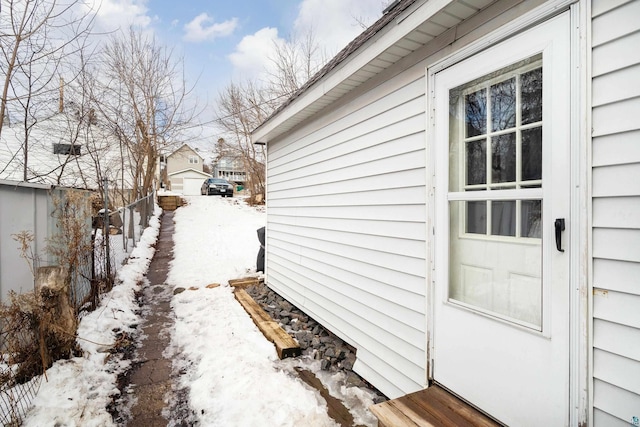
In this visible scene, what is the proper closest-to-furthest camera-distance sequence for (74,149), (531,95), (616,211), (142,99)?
1. (616,211)
2. (531,95)
3. (74,149)
4. (142,99)

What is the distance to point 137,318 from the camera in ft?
13.9

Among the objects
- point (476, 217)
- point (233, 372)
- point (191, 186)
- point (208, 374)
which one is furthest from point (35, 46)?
point (191, 186)

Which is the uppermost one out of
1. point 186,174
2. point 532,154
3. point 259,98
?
point 259,98

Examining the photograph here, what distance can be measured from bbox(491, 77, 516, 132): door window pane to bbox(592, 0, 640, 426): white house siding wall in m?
0.37

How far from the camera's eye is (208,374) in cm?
283

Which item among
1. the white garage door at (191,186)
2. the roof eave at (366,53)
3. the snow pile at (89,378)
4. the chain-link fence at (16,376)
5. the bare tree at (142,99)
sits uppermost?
the bare tree at (142,99)

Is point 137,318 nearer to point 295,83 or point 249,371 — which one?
point 249,371

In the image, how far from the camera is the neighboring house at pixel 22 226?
2.83 meters

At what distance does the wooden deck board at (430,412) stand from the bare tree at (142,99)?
10392mm

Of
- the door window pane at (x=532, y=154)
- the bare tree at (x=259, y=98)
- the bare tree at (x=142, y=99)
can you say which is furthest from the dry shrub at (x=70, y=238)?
the bare tree at (x=259, y=98)

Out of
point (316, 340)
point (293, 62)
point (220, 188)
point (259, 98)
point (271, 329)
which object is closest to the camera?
point (316, 340)

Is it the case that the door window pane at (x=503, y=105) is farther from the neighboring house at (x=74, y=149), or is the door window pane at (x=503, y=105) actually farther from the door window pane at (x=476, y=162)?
the neighboring house at (x=74, y=149)

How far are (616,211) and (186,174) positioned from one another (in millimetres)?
35218

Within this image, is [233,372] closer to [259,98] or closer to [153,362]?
[153,362]
